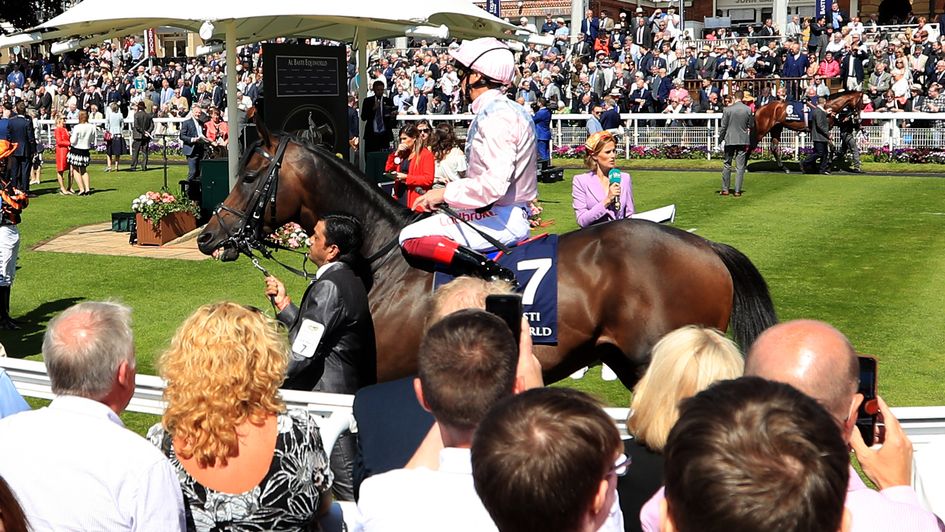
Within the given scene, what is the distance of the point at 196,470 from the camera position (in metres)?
3.02

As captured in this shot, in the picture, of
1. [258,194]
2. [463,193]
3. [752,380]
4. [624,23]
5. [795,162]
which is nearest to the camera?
[752,380]

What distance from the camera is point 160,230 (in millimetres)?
14086

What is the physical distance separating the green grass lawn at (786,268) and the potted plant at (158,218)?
91 centimetres

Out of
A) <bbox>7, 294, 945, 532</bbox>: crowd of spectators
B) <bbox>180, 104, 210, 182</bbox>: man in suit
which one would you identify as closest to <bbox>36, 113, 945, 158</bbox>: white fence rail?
<bbox>180, 104, 210, 182</bbox>: man in suit

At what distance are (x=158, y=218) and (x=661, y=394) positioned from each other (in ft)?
38.8

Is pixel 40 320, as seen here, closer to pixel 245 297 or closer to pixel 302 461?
pixel 245 297

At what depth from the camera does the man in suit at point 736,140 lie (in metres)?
17.6

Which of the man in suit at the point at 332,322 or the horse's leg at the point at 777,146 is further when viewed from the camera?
the horse's leg at the point at 777,146

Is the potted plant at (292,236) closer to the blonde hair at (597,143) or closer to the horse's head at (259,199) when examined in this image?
the blonde hair at (597,143)

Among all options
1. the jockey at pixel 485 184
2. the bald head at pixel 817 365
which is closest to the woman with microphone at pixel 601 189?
the jockey at pixel 485 184

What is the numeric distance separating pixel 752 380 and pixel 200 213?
1383 centimetres

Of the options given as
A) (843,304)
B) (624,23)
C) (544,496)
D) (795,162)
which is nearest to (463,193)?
(544,496)

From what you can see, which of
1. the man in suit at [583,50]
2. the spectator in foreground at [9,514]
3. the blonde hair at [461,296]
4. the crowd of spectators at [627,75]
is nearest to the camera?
the spectator in foreground at [9,514]

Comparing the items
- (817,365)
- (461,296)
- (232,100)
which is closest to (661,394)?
(817,365)
